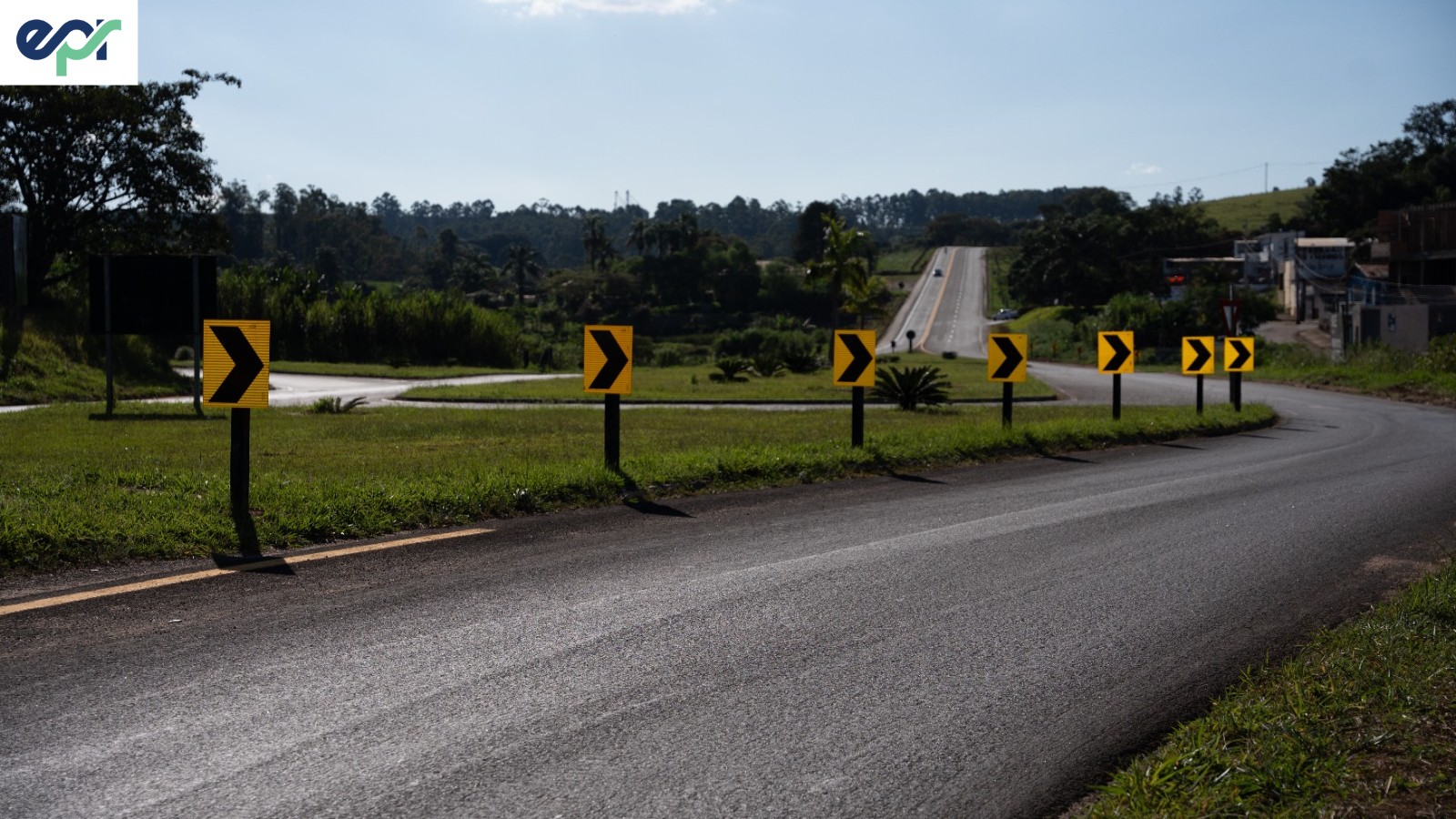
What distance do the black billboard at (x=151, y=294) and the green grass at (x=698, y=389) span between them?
7104 millimetres

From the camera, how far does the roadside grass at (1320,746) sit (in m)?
3.95

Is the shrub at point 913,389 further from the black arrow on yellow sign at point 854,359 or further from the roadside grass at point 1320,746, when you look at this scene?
the roadside grass at point 1320,746

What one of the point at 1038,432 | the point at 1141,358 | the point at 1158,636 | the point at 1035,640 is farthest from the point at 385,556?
the point at 1141,358

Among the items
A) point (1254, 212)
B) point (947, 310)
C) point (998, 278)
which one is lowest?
point (947, 310)

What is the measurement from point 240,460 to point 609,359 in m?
3.84

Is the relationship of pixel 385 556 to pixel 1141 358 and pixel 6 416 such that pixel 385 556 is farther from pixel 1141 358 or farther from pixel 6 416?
pixel 1141 358

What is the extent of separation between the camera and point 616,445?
12102mm

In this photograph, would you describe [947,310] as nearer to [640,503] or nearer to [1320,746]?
[640,503]

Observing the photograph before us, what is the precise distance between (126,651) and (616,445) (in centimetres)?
684

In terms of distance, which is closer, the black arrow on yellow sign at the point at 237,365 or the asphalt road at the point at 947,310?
the black arrow on yellow sign at the point at 237,365

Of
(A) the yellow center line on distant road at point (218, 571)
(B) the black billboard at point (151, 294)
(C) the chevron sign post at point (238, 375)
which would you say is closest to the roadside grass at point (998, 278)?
(B) the black billboard at point (151, 294)

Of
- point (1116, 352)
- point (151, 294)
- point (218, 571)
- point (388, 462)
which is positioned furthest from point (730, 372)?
point (218, 571)

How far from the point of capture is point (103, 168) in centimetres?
3459

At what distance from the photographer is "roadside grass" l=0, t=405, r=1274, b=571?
828 centimetres
